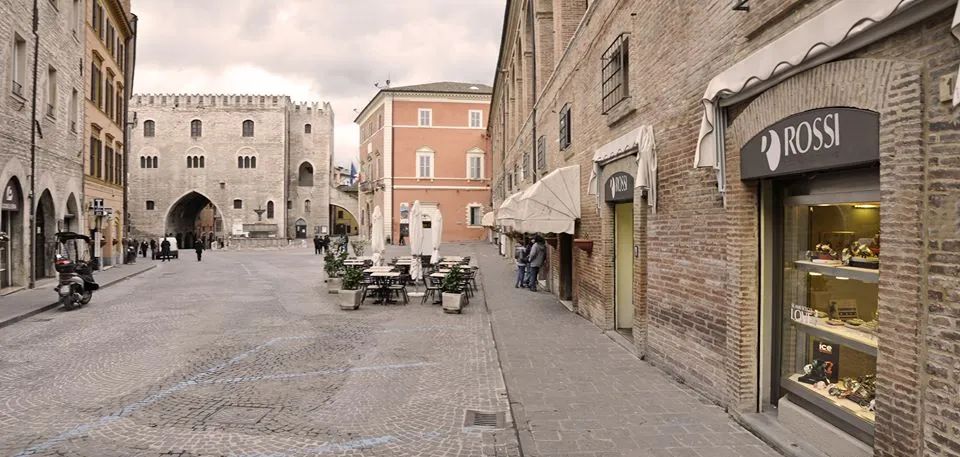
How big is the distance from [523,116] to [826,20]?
17301 mm

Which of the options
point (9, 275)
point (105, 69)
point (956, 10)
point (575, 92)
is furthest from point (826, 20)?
point (105, 69)

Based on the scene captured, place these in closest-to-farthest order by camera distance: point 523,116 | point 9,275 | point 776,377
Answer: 1. point 776,377
2. point 9,275
3. point 523,116

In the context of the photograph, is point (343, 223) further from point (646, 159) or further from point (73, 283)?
A: point (646, 159)

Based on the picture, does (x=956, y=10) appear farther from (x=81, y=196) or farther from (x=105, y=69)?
(x=105, y=69)

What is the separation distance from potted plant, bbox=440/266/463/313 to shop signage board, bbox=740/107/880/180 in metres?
8.29

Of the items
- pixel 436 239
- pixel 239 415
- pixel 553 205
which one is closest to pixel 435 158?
pixel 436 239

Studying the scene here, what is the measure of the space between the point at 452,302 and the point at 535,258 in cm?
456

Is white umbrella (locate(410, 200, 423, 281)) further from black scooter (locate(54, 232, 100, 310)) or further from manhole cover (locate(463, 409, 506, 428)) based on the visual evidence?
manhole cover (locate(463, 409, 506, 428))

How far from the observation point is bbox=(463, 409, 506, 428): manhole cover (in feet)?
17.5

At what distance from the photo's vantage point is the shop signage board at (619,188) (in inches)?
325

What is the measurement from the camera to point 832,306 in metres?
4.46

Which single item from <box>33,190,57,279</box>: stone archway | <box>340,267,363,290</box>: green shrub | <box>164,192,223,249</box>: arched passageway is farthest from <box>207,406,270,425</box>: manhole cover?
<box>164,192,223,249</box>: arched passageway

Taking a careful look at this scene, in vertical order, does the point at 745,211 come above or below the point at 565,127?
below

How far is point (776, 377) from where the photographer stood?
16.6ft
